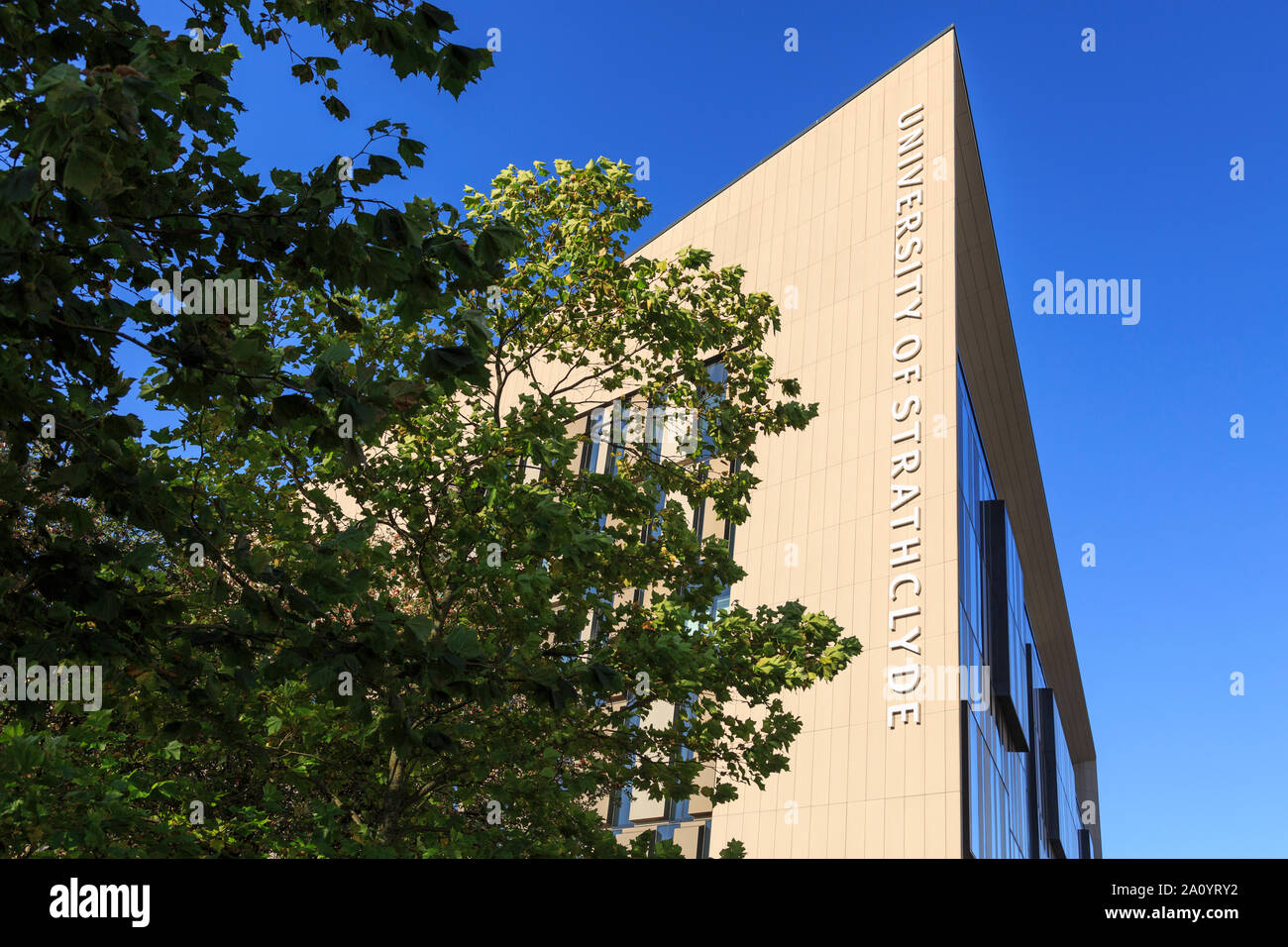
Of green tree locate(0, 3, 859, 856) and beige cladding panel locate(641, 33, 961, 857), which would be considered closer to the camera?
green tree locate(0, 3, 859, 856)

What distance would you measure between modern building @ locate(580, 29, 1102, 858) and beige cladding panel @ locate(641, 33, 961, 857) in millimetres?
48

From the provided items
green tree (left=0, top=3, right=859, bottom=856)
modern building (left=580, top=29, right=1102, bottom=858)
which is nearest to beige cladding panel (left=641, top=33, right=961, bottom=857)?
modern building (left=580, top=29, right=1102, bottom=858)

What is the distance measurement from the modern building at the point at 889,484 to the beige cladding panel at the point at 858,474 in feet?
0.16

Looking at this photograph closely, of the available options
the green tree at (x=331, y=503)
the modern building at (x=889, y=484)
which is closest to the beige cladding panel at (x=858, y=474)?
the modern building at (x=889, y=484)

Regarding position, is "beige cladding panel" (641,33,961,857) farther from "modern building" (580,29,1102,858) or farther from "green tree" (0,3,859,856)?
"green tree" (0,3,859,856)

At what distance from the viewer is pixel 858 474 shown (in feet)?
69.4

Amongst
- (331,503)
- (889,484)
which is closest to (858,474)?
(889,484)

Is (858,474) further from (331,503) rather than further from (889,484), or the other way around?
(331,503)

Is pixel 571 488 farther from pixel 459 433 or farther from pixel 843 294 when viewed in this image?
pixel 843 294

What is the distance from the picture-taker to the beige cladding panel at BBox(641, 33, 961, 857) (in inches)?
709

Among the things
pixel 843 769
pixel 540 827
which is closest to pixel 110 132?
pixel 540 827

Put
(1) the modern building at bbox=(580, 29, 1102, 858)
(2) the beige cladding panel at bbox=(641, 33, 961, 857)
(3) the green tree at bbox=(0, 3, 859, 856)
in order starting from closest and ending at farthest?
(3) the green tree at bbox=(0, 3, 859, 856), (2) the beige cladding panel at bbox=(641, 33, 961, 857), (1) the modern building at bbox=(580, 29, 1102, 858)

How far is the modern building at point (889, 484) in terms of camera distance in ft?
59.9

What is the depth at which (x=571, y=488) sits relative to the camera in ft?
30.9
